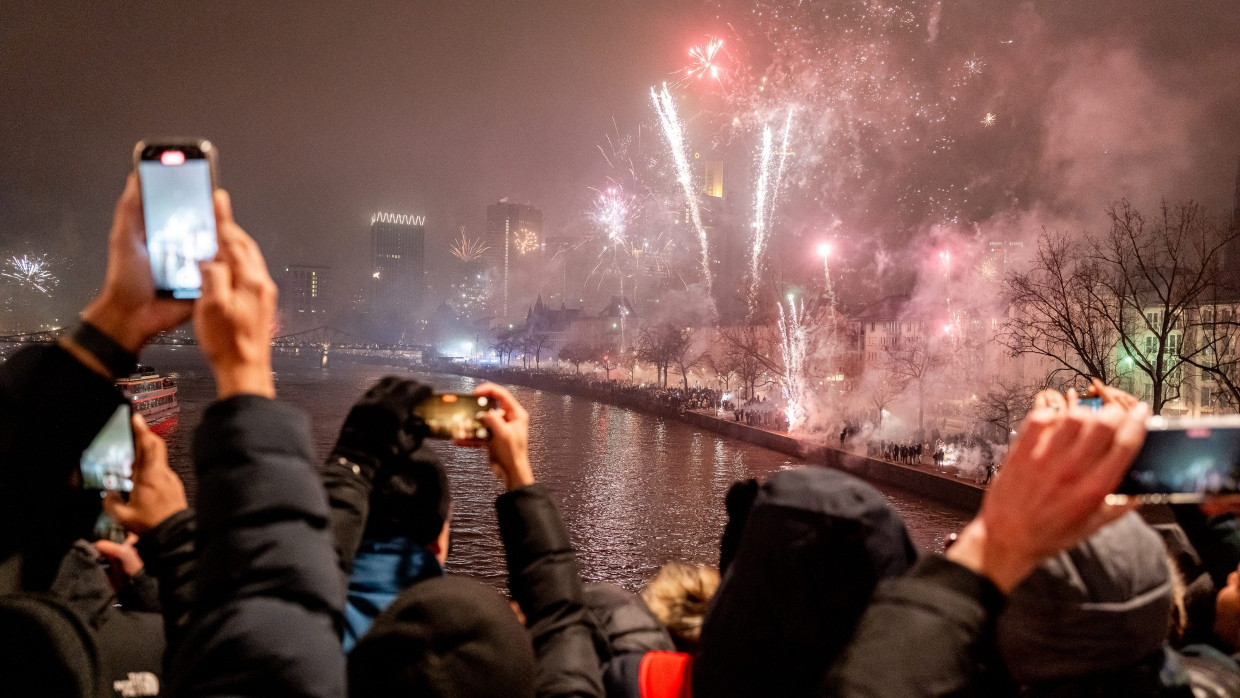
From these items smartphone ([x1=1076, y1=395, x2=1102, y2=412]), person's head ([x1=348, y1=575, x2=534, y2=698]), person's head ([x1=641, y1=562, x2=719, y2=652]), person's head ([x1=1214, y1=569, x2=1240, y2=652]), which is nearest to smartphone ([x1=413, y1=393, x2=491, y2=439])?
person's head ([x1=348, y1=575, x2=534, y2=698])

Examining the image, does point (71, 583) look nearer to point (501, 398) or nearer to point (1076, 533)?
point (501, 398)

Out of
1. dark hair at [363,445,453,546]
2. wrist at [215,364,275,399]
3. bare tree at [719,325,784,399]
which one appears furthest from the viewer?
bare tree at [719,325,784,399]

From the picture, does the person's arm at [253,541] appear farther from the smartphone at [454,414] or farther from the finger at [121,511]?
the finger at [121,511]

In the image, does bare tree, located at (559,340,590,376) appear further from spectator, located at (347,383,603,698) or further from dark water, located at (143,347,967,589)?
spectator, located at (347,383,603,698)

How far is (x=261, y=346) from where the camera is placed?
3.44 feet

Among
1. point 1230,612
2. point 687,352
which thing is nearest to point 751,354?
point 687,352

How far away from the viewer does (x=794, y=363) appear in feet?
137

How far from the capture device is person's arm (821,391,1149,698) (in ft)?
2.85

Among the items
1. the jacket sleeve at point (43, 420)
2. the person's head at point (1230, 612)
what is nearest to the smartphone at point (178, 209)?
the jacket sleeve at point (43, 420)

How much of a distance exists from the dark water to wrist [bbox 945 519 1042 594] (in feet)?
34.2

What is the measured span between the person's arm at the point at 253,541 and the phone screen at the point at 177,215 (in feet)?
1.00

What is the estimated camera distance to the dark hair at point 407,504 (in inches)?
68.2

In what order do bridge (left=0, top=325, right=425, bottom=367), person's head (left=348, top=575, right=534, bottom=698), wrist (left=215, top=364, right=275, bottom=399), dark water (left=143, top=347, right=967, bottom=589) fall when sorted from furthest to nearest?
bridge (left=0, top=325, right=425, bottom=367) < dark water (left=143, top=347, right=967, bottom=589) < person's head (left=348, top=575, right=534, bottom=698) < wrist (left=215, top=364, right=275, bottom=399)

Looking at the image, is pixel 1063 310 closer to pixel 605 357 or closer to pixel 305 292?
pixel 605 357
